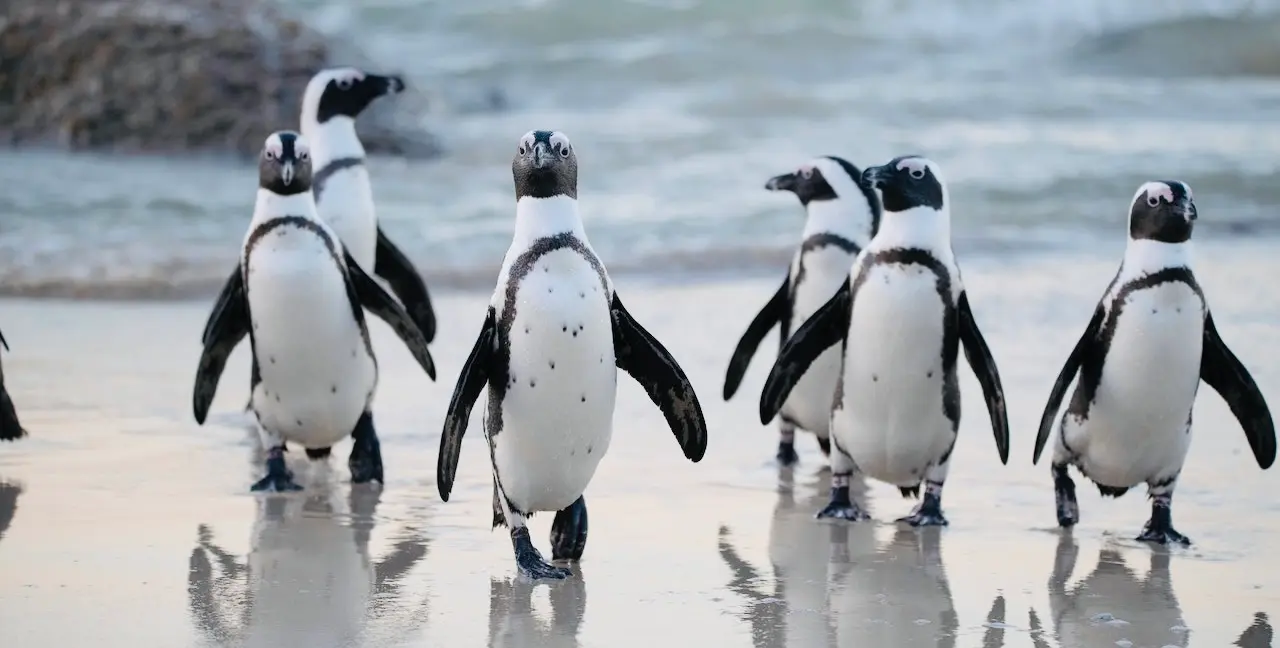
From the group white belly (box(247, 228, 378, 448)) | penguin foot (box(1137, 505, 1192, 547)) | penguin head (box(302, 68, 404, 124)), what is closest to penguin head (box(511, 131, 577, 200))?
white belly (box(247, 228, 378, 448))

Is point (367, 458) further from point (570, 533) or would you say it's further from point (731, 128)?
point (731, 128)

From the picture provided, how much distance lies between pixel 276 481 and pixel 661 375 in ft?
4.45

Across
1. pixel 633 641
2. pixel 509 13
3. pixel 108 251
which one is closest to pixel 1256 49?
pixel 509 13

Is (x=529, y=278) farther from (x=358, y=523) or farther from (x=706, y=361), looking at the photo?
(x=706, y=361)

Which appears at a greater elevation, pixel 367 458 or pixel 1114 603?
pixel 367 458

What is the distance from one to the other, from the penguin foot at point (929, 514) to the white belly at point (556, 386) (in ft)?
3.23

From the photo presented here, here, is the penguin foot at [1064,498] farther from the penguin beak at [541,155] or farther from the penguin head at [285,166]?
the penguin head at [285,166]

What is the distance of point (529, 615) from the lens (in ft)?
12.5

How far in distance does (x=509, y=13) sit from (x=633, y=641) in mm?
20396

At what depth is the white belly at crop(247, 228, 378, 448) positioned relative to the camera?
5.09 meters

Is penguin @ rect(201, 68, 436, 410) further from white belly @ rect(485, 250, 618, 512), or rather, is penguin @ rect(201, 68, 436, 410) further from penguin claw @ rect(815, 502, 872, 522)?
white belly @ rect(485, 250, 618, 512)

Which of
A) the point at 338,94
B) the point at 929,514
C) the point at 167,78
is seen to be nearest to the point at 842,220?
the point at 929,514

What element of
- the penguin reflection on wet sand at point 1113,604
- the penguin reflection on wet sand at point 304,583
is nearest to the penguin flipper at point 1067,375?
the penguin reflection on wet sand at point 1113,604

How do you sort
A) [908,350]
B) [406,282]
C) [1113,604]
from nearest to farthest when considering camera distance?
[1113,604] < [908,350] < [406,282]
